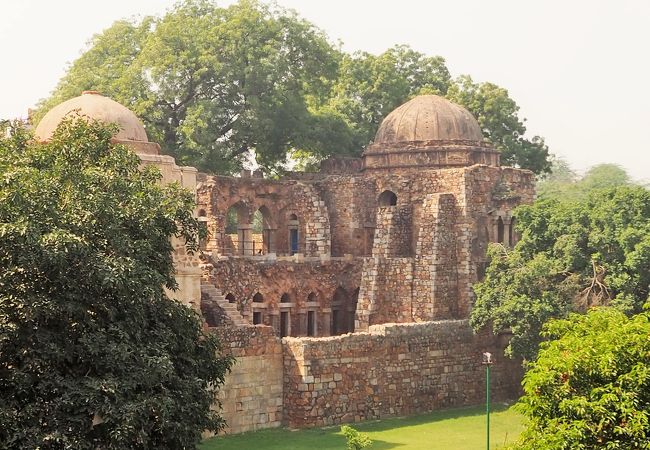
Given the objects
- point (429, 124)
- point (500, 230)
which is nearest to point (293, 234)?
point (429, 124)

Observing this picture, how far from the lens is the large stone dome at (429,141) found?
35.7 m

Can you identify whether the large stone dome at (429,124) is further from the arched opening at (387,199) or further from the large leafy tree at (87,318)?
the large leafy tree at (87,318)

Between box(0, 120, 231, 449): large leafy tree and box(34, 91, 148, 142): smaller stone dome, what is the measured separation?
800 centimetres

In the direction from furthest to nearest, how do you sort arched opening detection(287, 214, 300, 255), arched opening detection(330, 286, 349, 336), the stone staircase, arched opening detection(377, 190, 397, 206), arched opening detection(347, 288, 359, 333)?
arched opening detection(287, 214, 300, 255), arched opening detection(377, 190, 397, 206), arched opening detection(347, 288, 359, 333), arched opening detection(330, 286, 349, 336), the stone staircase

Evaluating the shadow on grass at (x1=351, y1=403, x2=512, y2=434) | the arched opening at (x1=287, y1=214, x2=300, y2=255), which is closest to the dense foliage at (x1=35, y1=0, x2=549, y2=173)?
the arched opening at (x1=287, y1=214, x2=300, y2=255)

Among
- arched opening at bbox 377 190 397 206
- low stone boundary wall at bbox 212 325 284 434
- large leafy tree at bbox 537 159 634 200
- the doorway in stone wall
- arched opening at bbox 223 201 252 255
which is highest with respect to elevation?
large leafy tree at bbox 537 159 634 200

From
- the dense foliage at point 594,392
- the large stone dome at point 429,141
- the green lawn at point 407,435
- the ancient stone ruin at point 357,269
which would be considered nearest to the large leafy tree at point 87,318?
the dense foliage at point 594,392

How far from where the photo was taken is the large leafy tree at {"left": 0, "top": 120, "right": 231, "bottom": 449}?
16125mm

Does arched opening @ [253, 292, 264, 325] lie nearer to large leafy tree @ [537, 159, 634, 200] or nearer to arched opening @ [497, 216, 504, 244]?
arched opening @ [497, 216, 504, 244]

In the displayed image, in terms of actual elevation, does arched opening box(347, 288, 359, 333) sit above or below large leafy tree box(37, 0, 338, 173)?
below

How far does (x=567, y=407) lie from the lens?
17.9 meters

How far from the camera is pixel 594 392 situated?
1781 centimetres

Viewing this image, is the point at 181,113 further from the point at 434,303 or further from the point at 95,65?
the point at 434,303

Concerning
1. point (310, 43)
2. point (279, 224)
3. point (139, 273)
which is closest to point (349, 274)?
point (279, 224)
